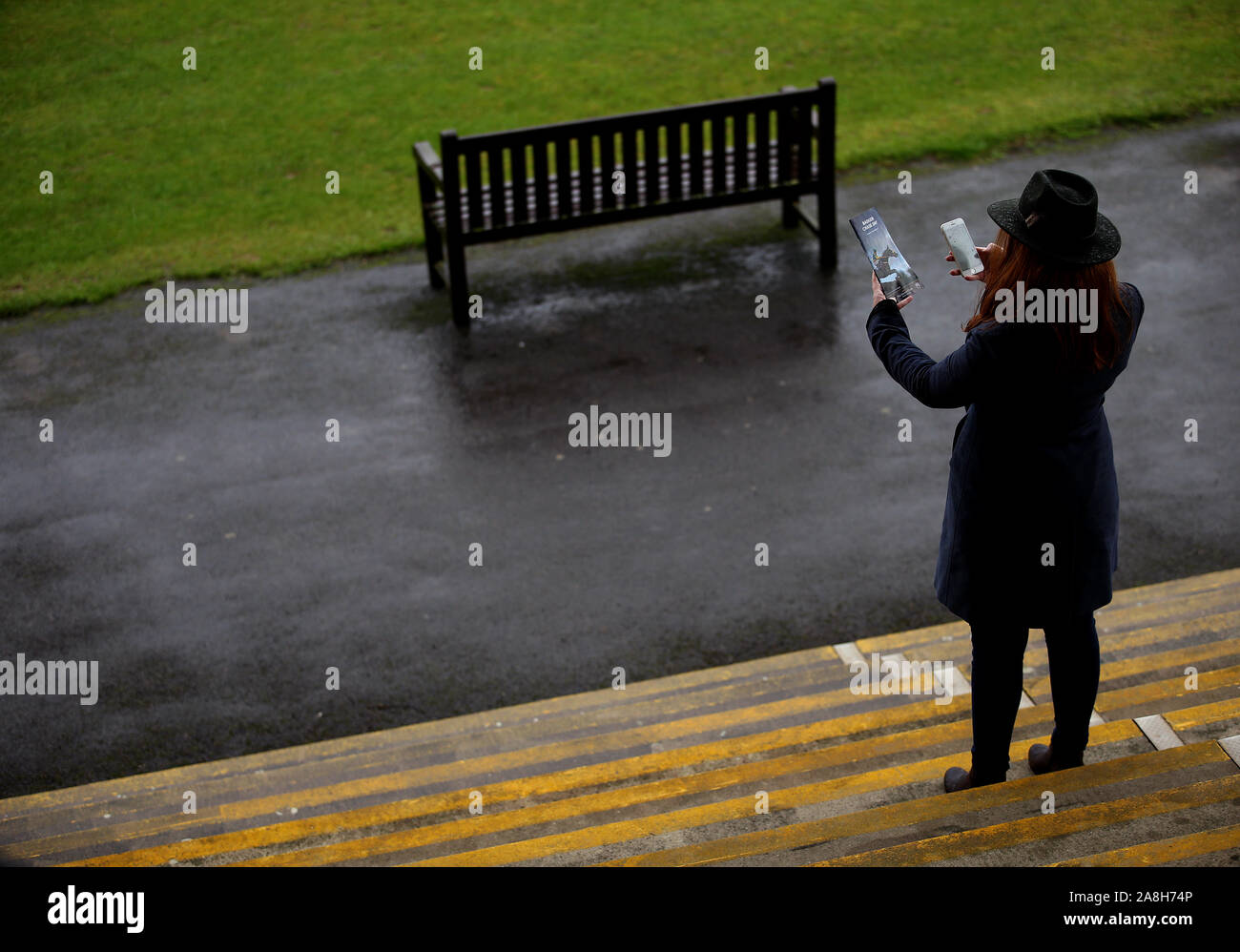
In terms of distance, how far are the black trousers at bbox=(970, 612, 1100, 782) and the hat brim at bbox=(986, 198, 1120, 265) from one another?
999 mm

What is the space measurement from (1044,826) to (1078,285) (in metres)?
1.30

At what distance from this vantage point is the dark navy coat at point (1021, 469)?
10.1 feet

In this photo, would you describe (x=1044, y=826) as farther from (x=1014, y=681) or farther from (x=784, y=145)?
(x=784, y=145)

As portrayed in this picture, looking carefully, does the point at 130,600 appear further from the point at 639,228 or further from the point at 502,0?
the point at 502,0

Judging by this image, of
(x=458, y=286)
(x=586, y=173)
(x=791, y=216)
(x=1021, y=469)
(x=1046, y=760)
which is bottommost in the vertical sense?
(x=1046, y=760)

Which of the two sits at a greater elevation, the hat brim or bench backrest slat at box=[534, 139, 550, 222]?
Result: bench backrest slat at box=[534, 139, 550, 222]

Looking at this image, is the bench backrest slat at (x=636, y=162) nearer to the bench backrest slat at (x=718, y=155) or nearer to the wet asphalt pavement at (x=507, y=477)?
the bench backrest slat at (x=718, y=155)

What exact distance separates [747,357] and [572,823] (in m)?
4.03

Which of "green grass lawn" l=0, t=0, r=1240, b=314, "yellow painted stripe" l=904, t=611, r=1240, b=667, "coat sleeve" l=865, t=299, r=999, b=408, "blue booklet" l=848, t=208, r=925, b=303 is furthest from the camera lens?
"green grass lawn" l=0, t=0, r=1240, b=314

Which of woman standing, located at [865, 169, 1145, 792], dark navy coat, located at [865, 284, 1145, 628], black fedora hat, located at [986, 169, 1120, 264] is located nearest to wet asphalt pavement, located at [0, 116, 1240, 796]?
woman standing, located at [865, 169, 1145, 792]

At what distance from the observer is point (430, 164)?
7.99 m

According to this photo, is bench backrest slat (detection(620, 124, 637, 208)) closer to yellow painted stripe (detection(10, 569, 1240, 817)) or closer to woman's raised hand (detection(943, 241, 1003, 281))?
yellow painted stripe (detection(10, 569, 1240, 817))

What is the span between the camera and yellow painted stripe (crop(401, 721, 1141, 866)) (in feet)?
11.6

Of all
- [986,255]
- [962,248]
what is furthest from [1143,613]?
[986,255]
